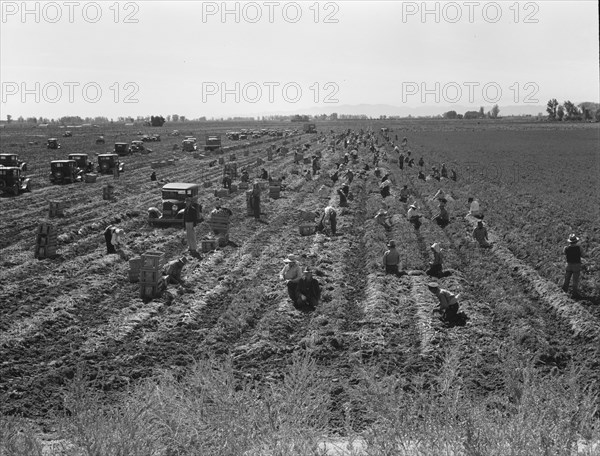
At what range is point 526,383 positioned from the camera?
696cm

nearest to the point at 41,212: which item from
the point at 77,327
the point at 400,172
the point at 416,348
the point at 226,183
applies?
the point at 226,183

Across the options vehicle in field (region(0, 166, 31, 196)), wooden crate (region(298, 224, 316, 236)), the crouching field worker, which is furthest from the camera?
vehicle in field (region(0, 166, 31, 196))

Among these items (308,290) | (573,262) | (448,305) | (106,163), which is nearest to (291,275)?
(308,290)

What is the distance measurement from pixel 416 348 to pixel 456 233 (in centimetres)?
1185

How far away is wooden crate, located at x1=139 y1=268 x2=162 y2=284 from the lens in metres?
16.2

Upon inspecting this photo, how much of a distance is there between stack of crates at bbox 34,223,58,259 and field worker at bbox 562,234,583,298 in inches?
582

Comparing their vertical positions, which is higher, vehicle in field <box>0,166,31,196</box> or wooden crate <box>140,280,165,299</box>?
vehicle in field <box>0,166,31,196</box>

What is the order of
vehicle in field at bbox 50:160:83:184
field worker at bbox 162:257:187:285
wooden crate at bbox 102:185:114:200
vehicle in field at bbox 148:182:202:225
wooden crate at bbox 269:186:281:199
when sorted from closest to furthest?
field worker at bbox 162:257:187:285
vehicle in field at bbox 148:182:202:225
wooden crate at bbox 102:185:114:200
wooden crate at bbox 269:186:281:199
vehicle in field at bbox 50:160:83:184

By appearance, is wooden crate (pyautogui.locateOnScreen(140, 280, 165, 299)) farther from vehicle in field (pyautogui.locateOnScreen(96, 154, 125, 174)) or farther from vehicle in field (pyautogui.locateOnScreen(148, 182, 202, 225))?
vehicle in field (pyautogui.locateOnScreen(96, 154, 125, 174))

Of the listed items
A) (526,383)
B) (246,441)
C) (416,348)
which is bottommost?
(416,348)

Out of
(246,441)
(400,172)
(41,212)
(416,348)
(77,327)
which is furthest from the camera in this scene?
(400,172)

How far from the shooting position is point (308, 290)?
1631cm

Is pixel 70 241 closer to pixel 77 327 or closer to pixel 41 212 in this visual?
pixel 41 212

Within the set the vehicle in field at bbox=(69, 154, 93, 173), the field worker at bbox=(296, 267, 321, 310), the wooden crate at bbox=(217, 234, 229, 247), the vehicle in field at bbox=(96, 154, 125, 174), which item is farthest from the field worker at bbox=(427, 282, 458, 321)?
the vehicle in field at bbox=(96, 154, 125, 174)
